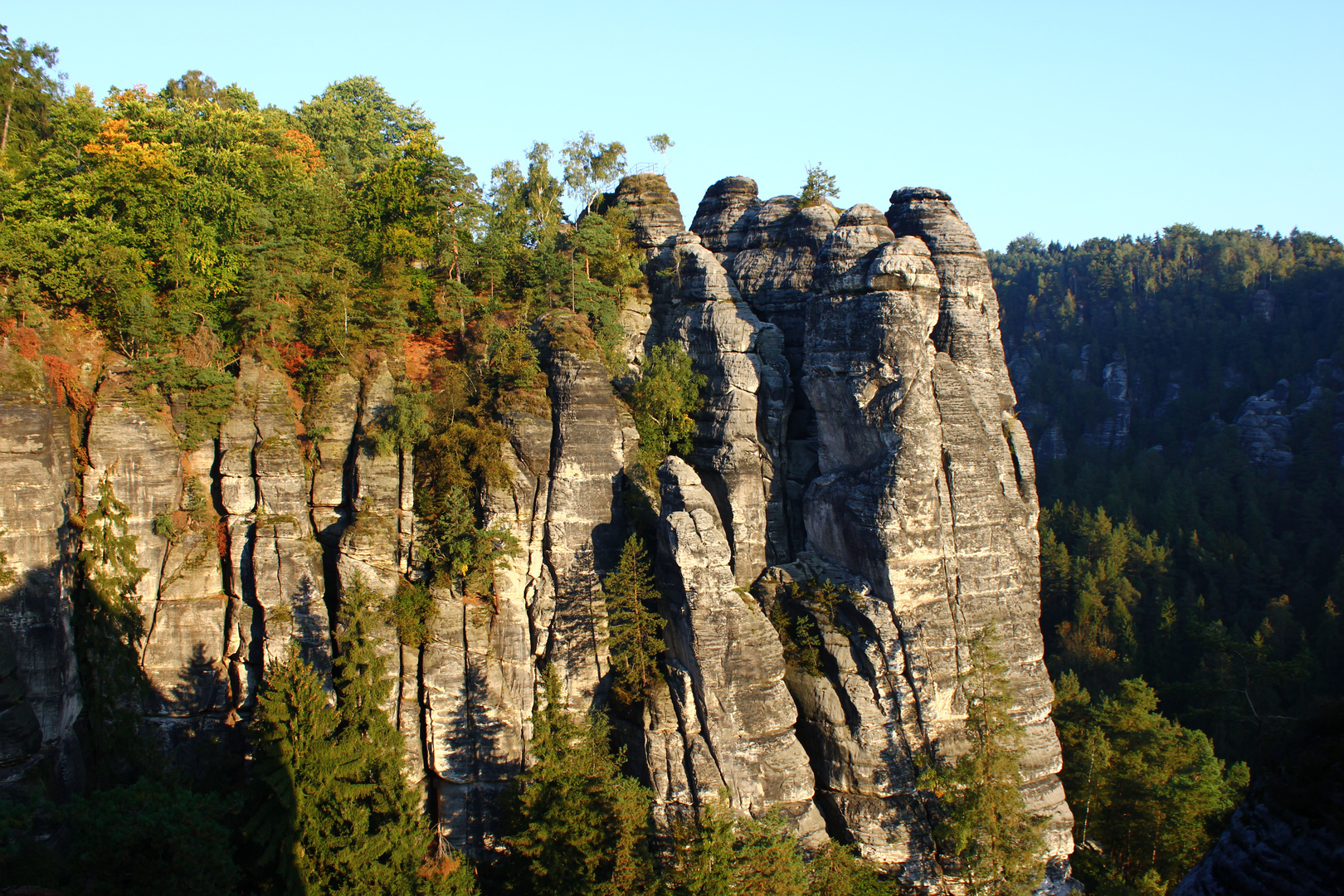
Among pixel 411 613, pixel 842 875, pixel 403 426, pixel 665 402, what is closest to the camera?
pixel 842 875

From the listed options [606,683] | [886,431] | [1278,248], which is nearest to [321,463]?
[606,683]

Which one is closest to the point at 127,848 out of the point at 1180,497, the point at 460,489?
the point at 460,489

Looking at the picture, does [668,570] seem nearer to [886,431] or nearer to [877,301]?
[886,431]

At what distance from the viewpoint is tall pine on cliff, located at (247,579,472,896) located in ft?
62.5

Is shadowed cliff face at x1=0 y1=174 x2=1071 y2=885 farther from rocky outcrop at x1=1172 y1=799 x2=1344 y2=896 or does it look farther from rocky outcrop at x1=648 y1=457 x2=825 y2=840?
rocky outcrop at x1=1172 y1=799 x2=1344 y2=896

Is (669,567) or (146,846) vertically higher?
(669,567)

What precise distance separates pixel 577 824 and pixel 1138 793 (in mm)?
19422

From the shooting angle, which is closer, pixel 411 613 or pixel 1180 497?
pixel 411 613

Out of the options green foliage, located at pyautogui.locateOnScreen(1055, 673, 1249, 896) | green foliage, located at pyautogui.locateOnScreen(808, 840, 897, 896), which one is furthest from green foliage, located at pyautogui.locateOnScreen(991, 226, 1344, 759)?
green foliage, located at pyautogui.locateOnScreen(808, 840, 897, 896)

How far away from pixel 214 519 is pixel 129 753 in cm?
667

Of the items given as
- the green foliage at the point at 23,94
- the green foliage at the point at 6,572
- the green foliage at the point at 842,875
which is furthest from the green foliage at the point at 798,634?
the green foliage at the point at 23,94

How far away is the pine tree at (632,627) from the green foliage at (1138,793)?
15190 mm

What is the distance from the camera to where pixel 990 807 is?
70.9ft

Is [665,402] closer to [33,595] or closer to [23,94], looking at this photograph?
[33,595]
